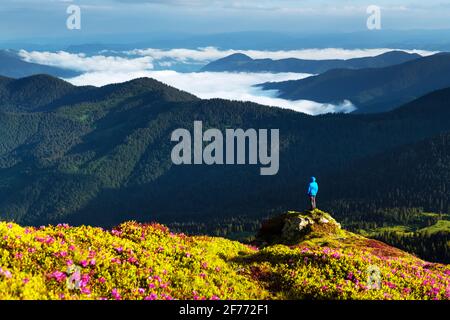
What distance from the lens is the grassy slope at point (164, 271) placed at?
18594 millimetres

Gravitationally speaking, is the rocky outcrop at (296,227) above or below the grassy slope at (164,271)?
below

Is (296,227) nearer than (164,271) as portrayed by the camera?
No

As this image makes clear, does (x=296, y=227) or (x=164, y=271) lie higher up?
(x=164, y=271)

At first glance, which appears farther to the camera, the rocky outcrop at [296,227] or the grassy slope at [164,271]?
the rocky outcrop at [296,227]

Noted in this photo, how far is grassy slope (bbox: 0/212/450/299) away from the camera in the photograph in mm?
18594

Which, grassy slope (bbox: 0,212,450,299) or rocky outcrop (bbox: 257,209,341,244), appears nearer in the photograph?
grassy slope (bbox: 0,212,450,299)

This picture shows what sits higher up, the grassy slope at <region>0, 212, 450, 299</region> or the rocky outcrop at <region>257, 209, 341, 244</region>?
the grassy slope at <region>0, 212, 450, 299</region>

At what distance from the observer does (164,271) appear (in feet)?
69.4
